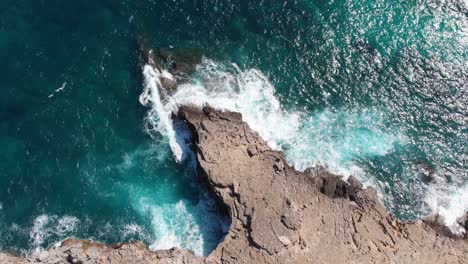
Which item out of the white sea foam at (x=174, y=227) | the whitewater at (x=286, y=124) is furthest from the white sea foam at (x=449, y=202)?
the white sea foam at (x=174, y=227)

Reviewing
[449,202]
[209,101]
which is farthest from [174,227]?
[449,202]

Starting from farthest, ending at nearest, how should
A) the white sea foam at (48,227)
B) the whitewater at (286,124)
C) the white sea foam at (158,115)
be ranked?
the white sea foam at (158,115) → the whitewater at (286,124) → the white sea foam at (48,227)

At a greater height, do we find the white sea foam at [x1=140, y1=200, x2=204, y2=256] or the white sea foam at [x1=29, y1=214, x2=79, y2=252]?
the white sea foam at [x1=140, y1=200, x2=204, y2=256]

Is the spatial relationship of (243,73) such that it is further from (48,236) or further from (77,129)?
(48,236)

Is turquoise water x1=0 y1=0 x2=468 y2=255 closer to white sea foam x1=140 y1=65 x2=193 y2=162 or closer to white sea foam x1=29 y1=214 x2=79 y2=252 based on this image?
white sea foam x1=29 y1=214 x2=79 y2=252

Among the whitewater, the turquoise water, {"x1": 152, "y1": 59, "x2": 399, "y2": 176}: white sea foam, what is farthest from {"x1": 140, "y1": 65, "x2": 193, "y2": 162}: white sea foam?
{"x1": 152, "y1": 59, "x2": 399, "y2": 176}: white sea foam

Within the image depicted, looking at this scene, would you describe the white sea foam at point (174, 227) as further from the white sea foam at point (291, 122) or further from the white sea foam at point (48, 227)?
the white sea foam at point (291, 122)
